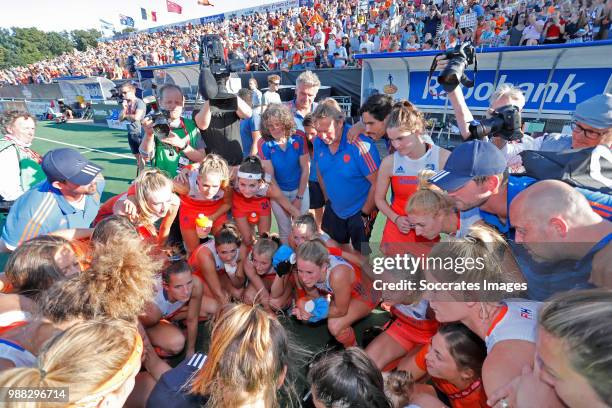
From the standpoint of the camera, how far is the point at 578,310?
35.6 inches

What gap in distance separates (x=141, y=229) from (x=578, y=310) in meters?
3.11

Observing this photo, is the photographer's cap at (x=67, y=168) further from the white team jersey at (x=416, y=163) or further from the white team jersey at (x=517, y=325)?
the white team jersey at (x=517, y=325)

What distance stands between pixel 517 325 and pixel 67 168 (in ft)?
9.99

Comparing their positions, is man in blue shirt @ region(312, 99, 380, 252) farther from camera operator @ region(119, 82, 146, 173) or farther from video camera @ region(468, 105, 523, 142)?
camera operator @ region(119, 82, 146, 173)

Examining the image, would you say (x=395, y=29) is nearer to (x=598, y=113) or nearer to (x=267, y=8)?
(x=598, y=113)

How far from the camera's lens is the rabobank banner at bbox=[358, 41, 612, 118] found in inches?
238

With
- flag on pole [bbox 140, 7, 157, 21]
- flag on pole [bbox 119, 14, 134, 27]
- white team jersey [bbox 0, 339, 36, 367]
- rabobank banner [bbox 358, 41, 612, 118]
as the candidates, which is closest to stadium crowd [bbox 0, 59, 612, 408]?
white team jersey [bbox 0, 339, 36, 367]

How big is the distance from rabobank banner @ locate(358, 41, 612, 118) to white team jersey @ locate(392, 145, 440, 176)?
533 cm

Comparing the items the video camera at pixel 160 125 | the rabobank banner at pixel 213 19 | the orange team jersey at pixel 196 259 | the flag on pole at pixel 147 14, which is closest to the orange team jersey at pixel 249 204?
the orange team jersey at pixel 196 259

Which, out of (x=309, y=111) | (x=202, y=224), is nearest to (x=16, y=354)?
(x=202, y=224)

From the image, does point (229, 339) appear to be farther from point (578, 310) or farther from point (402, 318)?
point (402, 318)

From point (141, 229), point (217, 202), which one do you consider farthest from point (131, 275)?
point (217, 202)

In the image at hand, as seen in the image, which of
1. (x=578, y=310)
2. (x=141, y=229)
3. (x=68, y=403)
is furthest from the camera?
(x=141, y=229)

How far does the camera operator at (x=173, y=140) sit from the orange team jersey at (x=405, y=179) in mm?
2233
